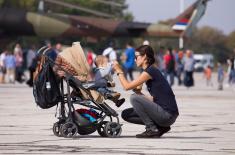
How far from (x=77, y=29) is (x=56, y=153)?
35.4m

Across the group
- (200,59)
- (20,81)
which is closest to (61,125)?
(20,81)

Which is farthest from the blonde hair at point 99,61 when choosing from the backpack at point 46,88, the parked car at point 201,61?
the parked car at point 201,61

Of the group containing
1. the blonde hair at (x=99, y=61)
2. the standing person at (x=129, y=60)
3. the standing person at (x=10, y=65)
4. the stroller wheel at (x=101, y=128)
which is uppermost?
the blonde hair at (x=99, y=61)

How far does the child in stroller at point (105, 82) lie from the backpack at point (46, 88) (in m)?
0.58

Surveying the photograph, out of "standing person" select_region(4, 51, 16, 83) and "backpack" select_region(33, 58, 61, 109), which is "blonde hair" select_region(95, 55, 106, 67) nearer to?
"backpack" select_region(33, 58, 61, 109)

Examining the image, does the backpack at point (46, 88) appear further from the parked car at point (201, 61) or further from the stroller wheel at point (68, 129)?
the parked car at point (201, 61)

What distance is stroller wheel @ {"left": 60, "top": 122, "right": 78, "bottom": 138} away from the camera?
15.0m

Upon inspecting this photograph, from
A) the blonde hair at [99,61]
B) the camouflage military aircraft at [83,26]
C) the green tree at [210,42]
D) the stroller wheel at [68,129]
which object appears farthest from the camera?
the green tree at [210,42]

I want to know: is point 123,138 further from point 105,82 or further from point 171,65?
point 171,65

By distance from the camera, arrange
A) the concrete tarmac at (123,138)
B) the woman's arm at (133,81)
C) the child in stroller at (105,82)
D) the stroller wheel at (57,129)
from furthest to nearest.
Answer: the stroller wheel at (57,129)
the child in stroller at (105,82)
the woman's arm at (133,81)
the concrete tarmac at (123,138)

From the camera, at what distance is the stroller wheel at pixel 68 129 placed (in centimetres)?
1497

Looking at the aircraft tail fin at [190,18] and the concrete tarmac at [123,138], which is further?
the aircraft tail fin at [190,18]

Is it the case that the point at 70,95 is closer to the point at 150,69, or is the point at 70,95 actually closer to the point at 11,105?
the point at 150,69

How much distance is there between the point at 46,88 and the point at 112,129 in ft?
3.68
